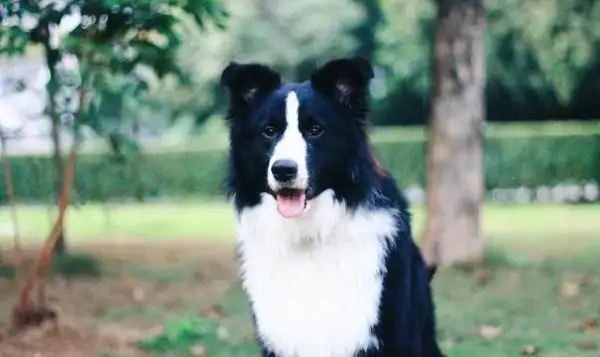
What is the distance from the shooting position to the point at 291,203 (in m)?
4.32

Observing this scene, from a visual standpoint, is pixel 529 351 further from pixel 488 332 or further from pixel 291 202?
pixel 291 202

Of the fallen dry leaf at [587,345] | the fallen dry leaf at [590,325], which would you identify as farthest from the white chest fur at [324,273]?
the fallen dry leaf at [590,325]

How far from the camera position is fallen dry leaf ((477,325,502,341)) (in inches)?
301

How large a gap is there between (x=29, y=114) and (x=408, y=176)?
2045 centimetres

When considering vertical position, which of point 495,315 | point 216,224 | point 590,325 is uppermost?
point 590,325

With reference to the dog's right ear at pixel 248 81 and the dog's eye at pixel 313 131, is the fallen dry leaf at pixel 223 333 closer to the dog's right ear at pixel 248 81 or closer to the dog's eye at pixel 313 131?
the dog's right ear at pixel 248 81

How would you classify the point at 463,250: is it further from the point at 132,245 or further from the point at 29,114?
the point at 132,245

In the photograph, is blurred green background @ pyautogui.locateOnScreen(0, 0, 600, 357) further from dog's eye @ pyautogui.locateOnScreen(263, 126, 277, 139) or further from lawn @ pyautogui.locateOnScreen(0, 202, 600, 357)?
dog's eye @ pyautogui.locateOnScreen(263, 126, 277, 139)

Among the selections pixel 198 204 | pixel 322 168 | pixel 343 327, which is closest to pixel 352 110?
pixel 322 168

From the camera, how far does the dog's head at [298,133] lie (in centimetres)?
423

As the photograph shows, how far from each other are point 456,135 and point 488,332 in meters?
3.87

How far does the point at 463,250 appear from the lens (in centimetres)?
1139

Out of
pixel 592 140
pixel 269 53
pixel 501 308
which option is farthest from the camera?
pixel 269 53

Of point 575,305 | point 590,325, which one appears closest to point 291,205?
point 590,325
